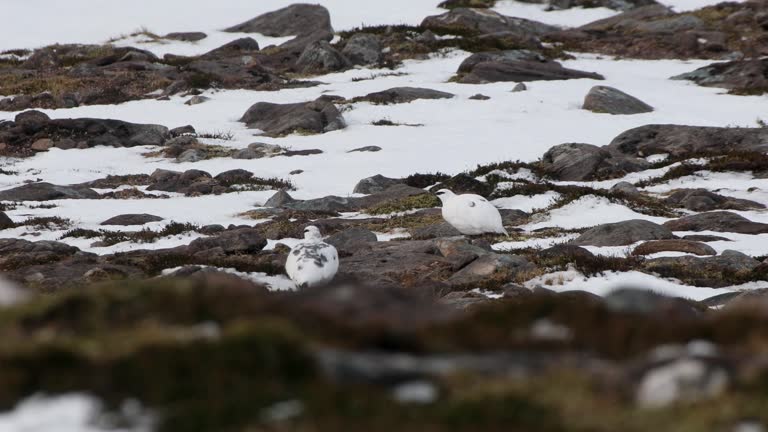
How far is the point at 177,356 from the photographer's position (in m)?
4.60

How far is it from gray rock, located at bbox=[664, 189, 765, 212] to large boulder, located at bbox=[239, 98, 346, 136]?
15.6m

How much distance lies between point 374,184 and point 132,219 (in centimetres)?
787

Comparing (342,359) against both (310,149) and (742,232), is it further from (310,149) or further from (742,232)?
(310,149)

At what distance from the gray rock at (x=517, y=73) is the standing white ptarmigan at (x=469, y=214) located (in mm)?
23880

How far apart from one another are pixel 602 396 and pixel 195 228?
1838 centimetres

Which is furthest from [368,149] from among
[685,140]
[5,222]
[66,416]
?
[66,416]

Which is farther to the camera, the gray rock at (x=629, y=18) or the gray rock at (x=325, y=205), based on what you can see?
the gray rock at (x=629, y=18)

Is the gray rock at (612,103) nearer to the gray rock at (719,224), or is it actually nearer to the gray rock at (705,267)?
the gray rock at (719,224)

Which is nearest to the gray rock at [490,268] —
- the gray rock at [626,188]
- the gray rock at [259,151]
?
the gray rock at [626,188]

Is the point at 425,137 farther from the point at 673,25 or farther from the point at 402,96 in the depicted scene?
the point at 673,25

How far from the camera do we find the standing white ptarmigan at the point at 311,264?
14.3 meters

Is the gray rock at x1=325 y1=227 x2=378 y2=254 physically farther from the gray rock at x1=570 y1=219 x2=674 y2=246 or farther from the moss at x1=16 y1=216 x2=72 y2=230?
the moss at x1=16 y1=216 x2=72 y2=230

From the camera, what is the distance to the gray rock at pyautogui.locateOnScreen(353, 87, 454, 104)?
133 ft

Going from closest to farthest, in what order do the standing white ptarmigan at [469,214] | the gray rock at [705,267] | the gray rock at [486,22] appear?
the gray rock at [705,267], the standing white ptarmigan at [469,214], the gray rock at [486,22]
